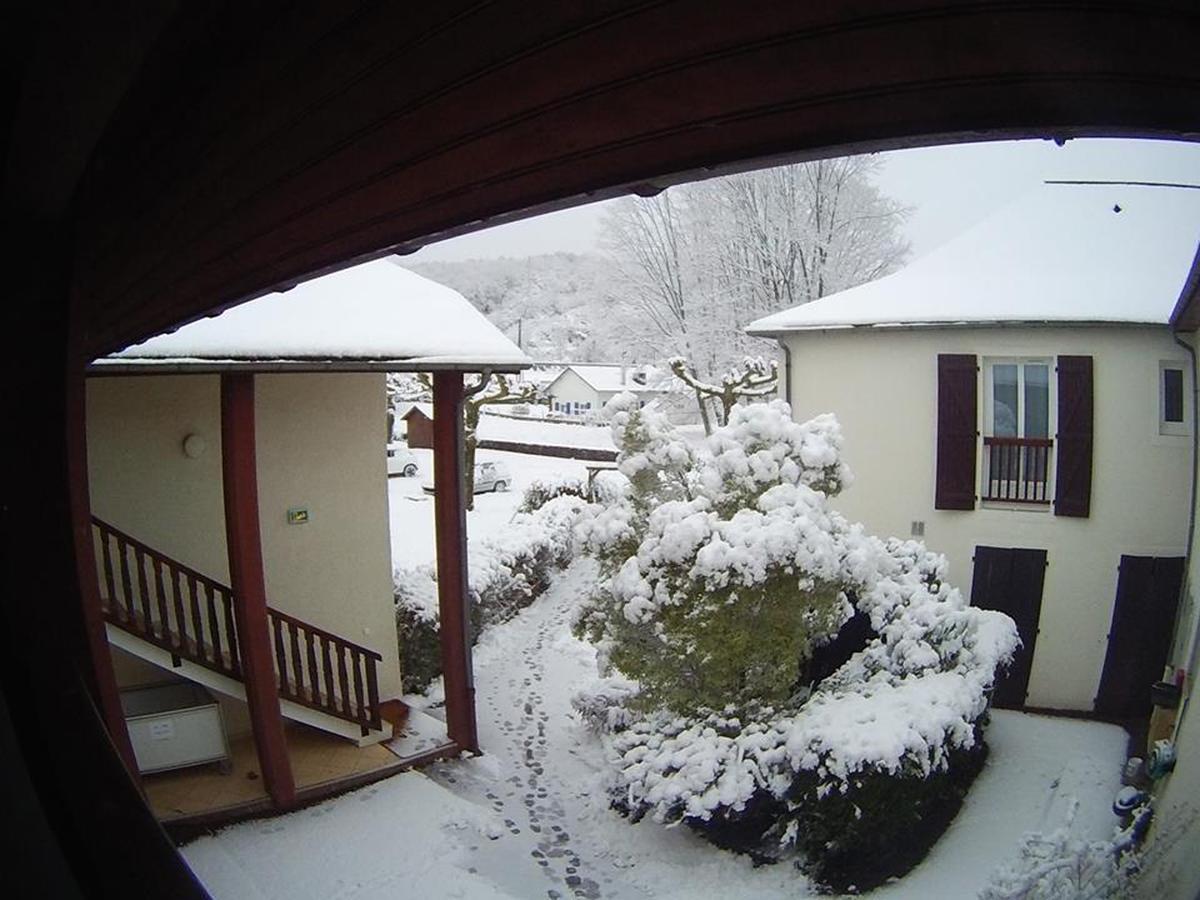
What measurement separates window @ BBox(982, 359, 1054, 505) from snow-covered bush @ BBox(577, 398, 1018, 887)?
199 mm

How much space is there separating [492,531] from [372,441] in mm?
1390

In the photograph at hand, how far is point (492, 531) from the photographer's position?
3.91 metres

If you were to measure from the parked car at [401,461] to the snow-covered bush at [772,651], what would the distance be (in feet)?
3.62

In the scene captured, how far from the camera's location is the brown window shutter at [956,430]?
0.92 meters

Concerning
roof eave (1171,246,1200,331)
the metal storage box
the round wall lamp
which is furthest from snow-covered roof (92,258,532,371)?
roof eave (1171,246,1200,331)

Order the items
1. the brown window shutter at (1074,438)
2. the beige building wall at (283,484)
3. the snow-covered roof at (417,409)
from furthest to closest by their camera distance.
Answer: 1. the snow-covered roof at (417,409)
2. the beige building wall at (283,484)
3. the brown window shutter at (1074,438)

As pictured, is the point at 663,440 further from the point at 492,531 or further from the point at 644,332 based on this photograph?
the point at 492,531

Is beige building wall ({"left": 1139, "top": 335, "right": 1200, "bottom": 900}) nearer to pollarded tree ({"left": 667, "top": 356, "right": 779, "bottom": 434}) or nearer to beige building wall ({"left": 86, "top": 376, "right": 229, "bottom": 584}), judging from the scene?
pollarded tree ({"left": 667, "top": 356, "right": 779, "bottom": 434})

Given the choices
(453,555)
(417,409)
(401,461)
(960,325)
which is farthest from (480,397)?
(960,325)

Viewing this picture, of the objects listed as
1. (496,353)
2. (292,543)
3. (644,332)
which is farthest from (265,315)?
(644,332)

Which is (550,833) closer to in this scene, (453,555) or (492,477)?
(453,555)

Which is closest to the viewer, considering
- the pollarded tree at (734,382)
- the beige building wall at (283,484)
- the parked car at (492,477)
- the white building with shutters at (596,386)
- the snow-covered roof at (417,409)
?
the pollarded tree at (734,382)

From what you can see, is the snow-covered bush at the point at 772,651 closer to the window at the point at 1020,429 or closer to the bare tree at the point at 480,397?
the window at the point at 1020,429

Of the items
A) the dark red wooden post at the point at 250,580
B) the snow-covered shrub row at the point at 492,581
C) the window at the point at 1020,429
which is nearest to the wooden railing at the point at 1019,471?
the window at the point at 1020,429
